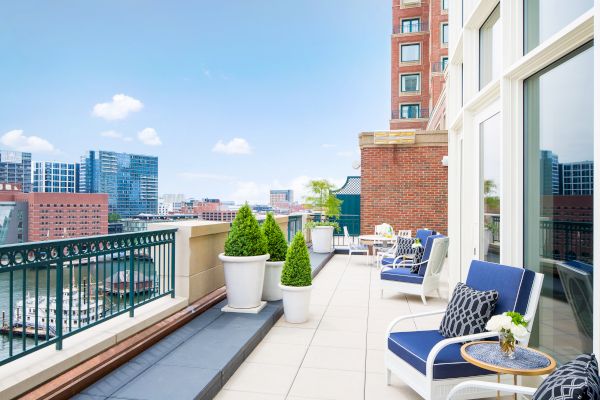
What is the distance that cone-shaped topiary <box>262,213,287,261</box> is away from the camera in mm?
5164

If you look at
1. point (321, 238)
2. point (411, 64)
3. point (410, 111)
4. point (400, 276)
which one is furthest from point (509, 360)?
point (411, 64)

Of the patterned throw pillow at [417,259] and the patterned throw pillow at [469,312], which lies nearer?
the patterned throw pillow at [469,312]

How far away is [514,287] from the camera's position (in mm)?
2672

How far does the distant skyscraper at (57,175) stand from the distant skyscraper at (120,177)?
0.88 ft

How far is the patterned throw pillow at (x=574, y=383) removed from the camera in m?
1.17

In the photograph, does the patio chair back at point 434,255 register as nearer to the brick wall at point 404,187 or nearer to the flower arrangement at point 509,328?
the flower arrangement at point 509,328

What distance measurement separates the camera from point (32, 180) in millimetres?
10656

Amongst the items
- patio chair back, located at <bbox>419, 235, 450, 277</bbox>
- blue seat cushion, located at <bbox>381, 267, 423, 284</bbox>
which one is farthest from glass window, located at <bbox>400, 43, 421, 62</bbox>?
blue seat cushion, located at <bbox>381, 267, 423, 284</bbox>

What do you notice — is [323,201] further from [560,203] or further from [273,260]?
[560,203]

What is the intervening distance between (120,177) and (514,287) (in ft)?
47.6

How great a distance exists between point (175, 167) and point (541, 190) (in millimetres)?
61650

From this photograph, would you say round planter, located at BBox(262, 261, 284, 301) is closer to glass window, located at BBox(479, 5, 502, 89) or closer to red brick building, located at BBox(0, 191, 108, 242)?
red brick building, located at BBox(0, 191, 108, 242)

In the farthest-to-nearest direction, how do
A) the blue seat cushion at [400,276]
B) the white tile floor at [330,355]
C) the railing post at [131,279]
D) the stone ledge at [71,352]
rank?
the blue seat cushion at [400,276] < the railing post at [131,279] < the white tile floor at [330,355] < the stone ledge at [71,352]

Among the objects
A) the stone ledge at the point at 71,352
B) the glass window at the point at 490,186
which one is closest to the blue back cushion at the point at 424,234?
the glass window at the point at 490,186
